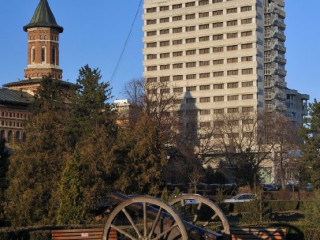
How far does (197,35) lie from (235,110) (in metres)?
16.0

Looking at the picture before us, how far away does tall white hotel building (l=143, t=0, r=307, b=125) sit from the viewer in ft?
378

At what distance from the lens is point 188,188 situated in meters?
69.2

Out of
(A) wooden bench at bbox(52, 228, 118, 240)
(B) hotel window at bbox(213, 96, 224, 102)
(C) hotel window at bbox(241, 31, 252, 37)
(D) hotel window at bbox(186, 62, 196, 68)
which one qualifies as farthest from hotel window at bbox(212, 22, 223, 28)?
(A) wooden bench at bbox(52, 228, 118, 240)

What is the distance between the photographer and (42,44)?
122062mm

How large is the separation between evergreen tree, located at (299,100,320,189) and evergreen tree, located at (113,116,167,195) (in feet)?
73.0

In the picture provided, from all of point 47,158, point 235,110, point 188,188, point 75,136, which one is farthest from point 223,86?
point 47,158

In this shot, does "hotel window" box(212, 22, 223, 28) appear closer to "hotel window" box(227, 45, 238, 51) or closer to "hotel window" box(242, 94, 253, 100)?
"hotel window" box(227, 45, 238, 51)

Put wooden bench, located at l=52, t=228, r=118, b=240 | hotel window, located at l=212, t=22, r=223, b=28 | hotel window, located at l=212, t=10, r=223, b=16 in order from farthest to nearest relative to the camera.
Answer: hotel window, located at l=212, t=10, r=223, b=16 → hotel window, located at l=212, t=22, r=223, b=28 → wooden bench, located at l=52, t=228, r=118, b=240

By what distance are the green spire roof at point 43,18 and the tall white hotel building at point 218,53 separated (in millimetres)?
17058

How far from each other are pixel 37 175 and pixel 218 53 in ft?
288

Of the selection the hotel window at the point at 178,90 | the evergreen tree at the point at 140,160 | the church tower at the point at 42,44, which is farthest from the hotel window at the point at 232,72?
the evergreen tree at the point at 140,160

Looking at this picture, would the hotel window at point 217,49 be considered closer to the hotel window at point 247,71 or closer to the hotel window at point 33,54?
the hotel window at point 247,71

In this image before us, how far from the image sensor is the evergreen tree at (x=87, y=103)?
187 ft

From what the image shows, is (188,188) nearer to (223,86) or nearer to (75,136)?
(75,136)
